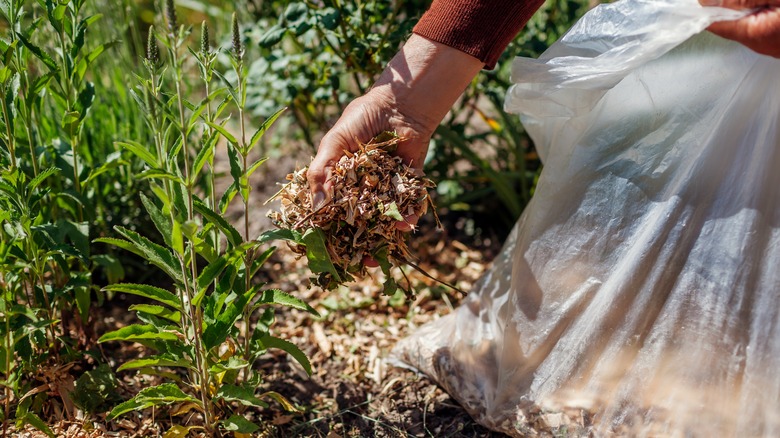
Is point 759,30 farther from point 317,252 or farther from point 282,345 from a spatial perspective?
point 282,345

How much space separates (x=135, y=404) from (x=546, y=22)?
1.91 metres

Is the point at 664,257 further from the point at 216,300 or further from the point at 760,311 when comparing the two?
the point at 216,300

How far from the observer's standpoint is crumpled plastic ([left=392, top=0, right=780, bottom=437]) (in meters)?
1.38

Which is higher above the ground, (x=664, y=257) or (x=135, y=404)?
(x=135, y=404)

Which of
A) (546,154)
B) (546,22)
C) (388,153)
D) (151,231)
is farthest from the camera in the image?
(546,22)

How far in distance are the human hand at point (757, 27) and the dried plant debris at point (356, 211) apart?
670 millimetres

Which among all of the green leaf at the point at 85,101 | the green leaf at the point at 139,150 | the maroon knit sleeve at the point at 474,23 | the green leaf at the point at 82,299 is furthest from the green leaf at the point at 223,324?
the maroon knit sleeve at the point at 474,23

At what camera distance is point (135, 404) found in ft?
4.50

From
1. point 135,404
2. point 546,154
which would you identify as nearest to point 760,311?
point 546,154

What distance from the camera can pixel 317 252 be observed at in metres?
1.40

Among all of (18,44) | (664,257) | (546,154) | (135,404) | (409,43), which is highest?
(18,44)

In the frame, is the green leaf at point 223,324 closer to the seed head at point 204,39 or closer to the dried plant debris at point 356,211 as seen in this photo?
the dried plant debris at point 356,211

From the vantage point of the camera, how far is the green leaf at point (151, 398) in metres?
1.36

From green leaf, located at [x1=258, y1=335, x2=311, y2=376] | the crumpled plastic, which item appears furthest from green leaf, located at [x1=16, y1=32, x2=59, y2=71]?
the crumpled plastic
